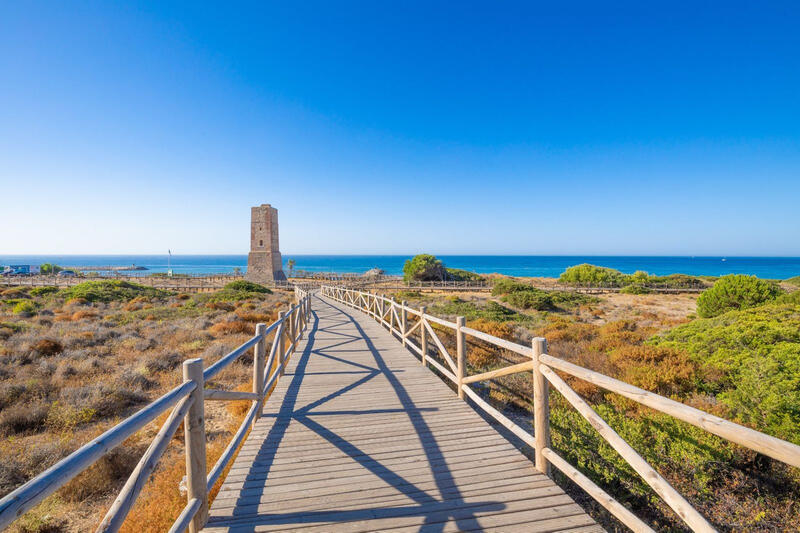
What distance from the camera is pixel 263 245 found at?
39312mm

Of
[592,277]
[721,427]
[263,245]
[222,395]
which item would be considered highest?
[263,245]

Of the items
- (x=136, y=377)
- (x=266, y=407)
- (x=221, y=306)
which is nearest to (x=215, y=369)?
(x=266, y=407)

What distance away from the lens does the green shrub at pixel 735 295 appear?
45.0ft

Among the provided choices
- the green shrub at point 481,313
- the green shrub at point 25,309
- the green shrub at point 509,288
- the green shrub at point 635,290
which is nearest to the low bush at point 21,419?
the green shrub at point 481,313

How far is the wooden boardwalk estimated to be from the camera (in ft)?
8.36

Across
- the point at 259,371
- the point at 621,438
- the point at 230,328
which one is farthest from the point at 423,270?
the point at 621,438

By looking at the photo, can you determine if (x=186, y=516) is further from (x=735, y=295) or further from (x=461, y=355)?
(x=735, y=295)

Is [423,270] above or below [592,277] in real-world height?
above

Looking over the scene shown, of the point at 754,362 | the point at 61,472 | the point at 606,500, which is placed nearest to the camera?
the point at 61,472

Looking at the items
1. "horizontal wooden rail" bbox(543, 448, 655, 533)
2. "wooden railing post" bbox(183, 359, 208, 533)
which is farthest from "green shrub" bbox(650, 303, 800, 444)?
"wooden railing post" bbox(183, 359, 208, 533)

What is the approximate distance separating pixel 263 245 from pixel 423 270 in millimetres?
18423

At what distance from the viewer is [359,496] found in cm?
282

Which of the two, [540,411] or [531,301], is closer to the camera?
[540,411]

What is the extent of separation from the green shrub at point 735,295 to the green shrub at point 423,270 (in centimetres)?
2699
